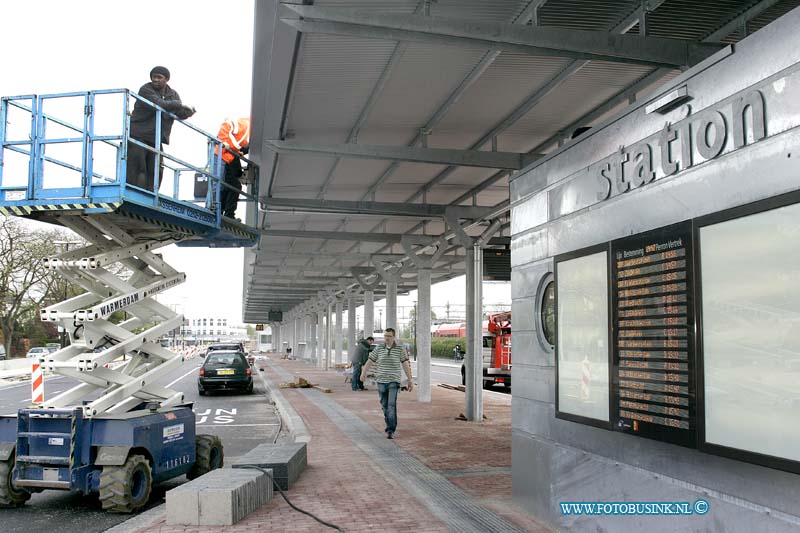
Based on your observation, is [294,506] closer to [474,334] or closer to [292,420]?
[292,420]

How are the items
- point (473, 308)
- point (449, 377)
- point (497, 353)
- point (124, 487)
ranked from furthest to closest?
point (449, 377)
point (497, 353)
point (473, 308)
point (124, 487)

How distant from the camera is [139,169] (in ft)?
29.0

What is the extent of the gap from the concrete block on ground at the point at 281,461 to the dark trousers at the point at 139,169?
353 centimetres

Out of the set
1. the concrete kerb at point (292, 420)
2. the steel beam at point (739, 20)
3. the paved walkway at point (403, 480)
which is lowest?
the concrete kerb at point (292, 420)

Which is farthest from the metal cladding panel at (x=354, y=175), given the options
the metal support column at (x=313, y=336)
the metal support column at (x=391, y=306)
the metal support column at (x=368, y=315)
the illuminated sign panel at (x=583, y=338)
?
the metal support column at (x=313, y=336)

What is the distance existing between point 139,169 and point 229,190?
269 cm

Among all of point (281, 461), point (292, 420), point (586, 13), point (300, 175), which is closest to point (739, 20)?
point (586, 13)

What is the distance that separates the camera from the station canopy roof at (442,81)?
6492 mm

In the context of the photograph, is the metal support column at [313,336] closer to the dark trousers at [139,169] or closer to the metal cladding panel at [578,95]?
the metal cladding panel at [578,95]

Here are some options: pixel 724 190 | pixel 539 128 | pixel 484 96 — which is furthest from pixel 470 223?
pixel 724 190

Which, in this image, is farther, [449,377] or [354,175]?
[449,377]

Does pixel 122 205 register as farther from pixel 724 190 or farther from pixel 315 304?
pixel 315 304

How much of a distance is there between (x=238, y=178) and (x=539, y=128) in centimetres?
512

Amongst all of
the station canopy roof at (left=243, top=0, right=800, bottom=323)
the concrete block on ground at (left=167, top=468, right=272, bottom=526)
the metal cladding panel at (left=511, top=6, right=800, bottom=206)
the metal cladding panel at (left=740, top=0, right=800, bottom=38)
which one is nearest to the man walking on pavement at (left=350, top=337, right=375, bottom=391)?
the station canopy roof at (left=243, top=0, right=800, bottom=323)
